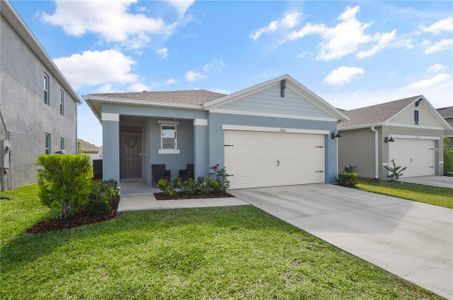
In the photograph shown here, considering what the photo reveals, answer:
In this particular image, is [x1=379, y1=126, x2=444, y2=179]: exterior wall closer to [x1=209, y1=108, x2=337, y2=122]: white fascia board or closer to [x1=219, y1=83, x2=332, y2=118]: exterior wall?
[x1=209, y1=108, x2=337, y2=122]: white fascia board

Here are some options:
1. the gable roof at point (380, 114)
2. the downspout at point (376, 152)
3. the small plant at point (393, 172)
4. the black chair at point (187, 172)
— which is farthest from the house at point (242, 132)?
the small plant at point (393, 172)

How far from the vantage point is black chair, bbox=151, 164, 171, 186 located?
30.1ft

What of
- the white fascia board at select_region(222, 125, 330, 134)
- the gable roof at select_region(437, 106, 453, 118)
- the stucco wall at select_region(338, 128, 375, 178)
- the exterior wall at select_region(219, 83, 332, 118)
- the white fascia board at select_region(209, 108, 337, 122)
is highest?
the gable roof at select_region(437, 106, 453, 118)

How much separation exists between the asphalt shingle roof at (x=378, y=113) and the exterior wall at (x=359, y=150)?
0.53 m

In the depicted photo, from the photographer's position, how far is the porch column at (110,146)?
7.39 metres

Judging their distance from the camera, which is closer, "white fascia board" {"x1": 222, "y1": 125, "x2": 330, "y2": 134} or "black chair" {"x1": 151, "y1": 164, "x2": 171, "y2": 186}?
"white fascia board" {"x1": 222, "y1": 125, "x2": 330, "y2": 134}

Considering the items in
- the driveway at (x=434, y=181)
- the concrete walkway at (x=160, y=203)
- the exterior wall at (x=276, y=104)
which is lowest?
the driveway at (x=434, y=181)

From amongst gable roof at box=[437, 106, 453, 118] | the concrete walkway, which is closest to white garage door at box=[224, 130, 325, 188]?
the concrete walkway

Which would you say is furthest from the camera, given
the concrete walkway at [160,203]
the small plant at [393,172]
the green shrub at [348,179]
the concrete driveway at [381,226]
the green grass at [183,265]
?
the small plant at [393,172]

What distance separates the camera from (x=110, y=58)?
1124 cm

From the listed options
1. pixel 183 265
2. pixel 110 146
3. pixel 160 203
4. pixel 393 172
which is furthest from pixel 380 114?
pixel 183 265

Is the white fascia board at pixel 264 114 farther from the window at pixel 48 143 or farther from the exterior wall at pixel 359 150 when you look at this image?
the window at pixel 48 143

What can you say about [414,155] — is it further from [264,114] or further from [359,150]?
[264,114]

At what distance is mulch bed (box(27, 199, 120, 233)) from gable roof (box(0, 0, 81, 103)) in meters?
7.46
